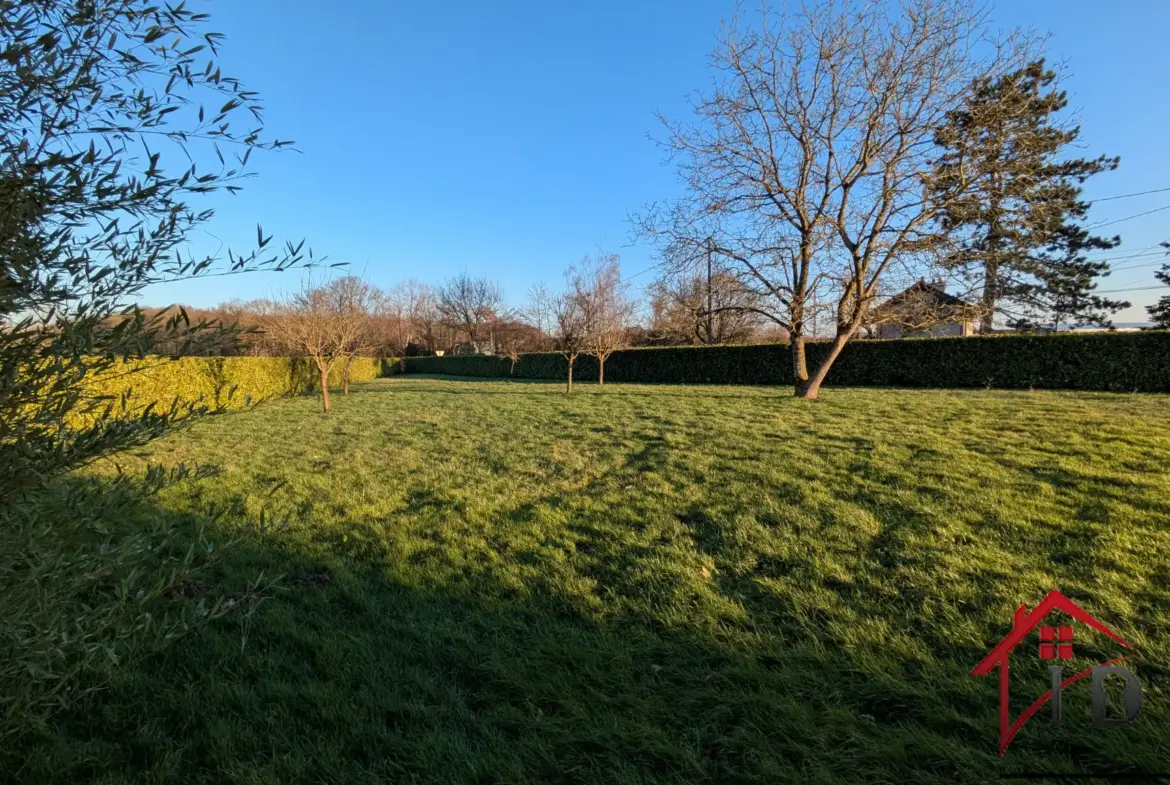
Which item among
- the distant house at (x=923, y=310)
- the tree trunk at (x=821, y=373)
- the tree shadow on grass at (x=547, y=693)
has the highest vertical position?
the distant house at (x=923, y=310)

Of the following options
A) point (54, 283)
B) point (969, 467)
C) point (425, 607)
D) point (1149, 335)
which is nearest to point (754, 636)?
point (425, 607)

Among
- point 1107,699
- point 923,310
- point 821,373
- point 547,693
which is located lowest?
point 547,693

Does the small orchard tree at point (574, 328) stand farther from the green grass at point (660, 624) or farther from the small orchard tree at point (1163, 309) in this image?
the small orchard tree at point (1163, 309)

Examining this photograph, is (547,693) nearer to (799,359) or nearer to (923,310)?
(799,359)

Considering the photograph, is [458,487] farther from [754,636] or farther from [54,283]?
[54,283]

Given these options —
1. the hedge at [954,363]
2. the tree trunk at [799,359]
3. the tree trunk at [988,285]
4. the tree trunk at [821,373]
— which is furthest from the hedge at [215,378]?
the hedge at [954,363]

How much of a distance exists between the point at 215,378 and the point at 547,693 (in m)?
16.4

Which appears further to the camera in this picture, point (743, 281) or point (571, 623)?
point (743, 281)

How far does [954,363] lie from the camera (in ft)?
50.1

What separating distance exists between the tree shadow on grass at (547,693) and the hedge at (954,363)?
591 inches

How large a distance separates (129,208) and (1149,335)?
18.3 m

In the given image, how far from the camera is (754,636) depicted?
267 cm

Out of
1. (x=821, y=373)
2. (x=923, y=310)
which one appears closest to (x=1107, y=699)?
(x=821, y=373)

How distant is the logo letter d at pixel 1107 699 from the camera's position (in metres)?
1.83
